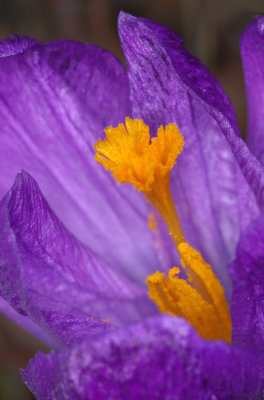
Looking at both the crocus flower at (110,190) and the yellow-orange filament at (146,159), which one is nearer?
the crocus flower at (110,190)

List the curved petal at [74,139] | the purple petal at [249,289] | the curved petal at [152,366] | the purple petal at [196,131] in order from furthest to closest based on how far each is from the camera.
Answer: the curved petal at [74,139] < the purple petal at [196,131] < the purple petal at [249,289] < the curved petal at [152,366]

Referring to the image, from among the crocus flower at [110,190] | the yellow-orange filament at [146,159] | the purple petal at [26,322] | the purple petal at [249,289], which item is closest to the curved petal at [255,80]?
the crocus flower at [110,190]

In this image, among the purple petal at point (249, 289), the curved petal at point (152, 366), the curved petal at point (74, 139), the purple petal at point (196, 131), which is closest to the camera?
the curved petal at point (152, 366)

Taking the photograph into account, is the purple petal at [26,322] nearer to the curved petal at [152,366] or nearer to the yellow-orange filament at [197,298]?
the yellow-orange filament at [197,298]

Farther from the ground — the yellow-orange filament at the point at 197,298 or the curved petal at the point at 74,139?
the curved petal at the point at 74,139

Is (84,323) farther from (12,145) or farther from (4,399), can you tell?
(4,399)

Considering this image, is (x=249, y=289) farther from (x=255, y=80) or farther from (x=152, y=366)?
(x=255, y=80)
